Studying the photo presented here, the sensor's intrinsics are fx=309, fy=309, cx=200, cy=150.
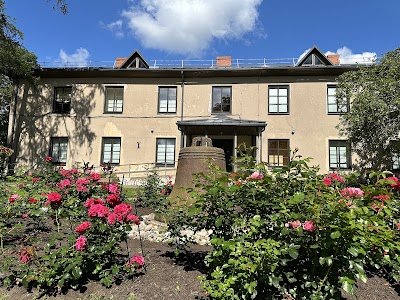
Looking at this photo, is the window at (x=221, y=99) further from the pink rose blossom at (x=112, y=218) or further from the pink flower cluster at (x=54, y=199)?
the pink rose blossom at (x=112, y=218)

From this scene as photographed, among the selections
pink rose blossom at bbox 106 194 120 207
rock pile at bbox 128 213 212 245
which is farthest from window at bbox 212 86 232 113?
pink rose blossom at bbox 106 194 120 207

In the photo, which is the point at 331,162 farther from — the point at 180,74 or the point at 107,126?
the point at 107,126

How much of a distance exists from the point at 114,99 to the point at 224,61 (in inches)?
289

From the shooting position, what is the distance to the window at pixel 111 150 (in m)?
18.5

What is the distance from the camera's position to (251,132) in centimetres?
1808

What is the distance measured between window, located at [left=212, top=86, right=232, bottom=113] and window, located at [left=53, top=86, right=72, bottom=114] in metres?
9.07

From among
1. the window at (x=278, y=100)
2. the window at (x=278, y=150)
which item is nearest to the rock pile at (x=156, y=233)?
the window at (x=278, y=150)

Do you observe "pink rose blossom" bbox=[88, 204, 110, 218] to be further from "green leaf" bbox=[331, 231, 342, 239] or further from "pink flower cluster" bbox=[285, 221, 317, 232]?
"green leaf" bbox=[331, 231, 342, 239]

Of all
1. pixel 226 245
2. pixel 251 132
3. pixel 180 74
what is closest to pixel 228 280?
pixel 226 245

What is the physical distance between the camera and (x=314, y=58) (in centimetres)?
1891

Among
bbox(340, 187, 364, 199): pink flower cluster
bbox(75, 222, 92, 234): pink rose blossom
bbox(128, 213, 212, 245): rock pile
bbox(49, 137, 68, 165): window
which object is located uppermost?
bbox(49, 137, 68, 165): window

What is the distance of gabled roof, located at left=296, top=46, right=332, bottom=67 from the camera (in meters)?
18.7

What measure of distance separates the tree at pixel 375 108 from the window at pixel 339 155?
1250 millimetres

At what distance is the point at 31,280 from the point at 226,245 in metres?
2.07
